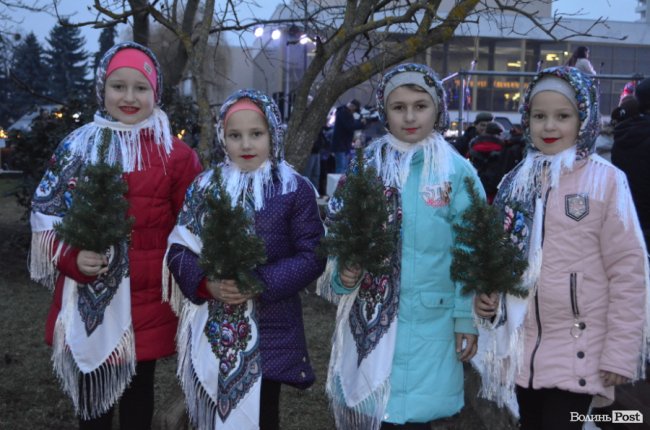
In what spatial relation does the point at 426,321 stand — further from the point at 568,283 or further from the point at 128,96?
the point at 128,96

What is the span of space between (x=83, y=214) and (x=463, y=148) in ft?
22.3

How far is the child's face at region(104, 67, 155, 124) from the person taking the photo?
3123mm

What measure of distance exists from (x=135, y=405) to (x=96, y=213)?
0.95 metres

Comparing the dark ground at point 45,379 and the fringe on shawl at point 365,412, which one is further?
the dark ground at point 45,379

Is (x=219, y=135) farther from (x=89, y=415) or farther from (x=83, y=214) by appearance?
(x=89, y=415)

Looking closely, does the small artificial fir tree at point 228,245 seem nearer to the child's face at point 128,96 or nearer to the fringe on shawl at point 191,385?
the fringe on shawl at point 191,385

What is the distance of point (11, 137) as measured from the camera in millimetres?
8203

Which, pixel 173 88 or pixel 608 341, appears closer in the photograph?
pixel 608 341

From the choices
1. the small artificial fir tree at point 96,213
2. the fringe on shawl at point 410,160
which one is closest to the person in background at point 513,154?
the fringe on shawl at point 410,160

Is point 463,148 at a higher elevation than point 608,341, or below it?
higher

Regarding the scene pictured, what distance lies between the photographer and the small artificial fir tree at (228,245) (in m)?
2.54

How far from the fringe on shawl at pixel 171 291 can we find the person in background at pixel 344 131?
922 centimetres

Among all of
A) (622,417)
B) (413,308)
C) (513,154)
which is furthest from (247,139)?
(513,154)

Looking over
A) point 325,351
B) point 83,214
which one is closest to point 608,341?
point 83,214
